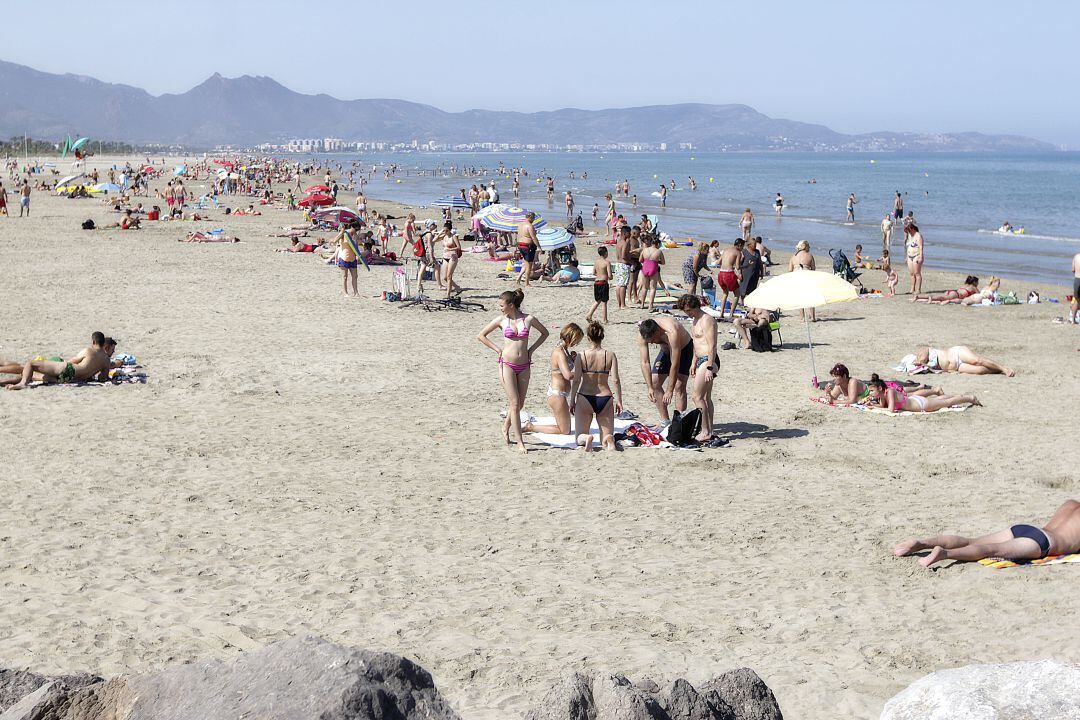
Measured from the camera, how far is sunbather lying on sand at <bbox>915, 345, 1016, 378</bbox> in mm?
12250

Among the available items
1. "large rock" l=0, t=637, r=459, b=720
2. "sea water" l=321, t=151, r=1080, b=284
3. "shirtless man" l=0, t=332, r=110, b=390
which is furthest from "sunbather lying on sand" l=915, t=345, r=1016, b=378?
"sea water" l=321, t=151, r=1080, b=284

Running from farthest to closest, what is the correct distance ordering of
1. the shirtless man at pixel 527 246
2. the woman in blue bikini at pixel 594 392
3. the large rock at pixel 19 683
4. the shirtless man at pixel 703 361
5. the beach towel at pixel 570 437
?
the shirtless man at pixel 527 246, the beach towel at pixel 570 437, the shirtless man at pixel 703 361, the woman in blue bikini at pixel 594 392, the large rock at pixel 19 683

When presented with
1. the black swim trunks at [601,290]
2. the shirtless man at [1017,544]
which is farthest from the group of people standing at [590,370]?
the black swim trunks at [601,290]

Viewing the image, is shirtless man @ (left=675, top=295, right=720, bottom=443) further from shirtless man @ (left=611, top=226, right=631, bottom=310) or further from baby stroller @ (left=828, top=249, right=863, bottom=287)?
baby stroller @ (left=828, top=249, right=863, bottom=287)

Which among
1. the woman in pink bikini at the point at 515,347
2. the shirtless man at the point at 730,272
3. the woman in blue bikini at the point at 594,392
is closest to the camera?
the woman in blue bikini at the point at 594,392

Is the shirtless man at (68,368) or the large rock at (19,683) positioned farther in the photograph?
the shirtless man at (68,368)

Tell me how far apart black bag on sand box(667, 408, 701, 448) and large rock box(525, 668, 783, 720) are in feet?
18.7

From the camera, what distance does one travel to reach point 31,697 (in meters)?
2.95

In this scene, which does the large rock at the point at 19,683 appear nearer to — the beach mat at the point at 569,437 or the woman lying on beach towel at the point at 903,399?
the beach mat at the point at 569,437

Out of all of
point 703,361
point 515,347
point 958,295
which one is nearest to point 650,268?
point 958,295

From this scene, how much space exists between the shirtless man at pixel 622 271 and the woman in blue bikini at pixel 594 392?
8.46 meters

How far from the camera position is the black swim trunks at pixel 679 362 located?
30.2 feet

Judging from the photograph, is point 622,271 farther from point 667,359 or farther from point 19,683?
point 19,683

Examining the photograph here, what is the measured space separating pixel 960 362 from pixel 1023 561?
6.83m
